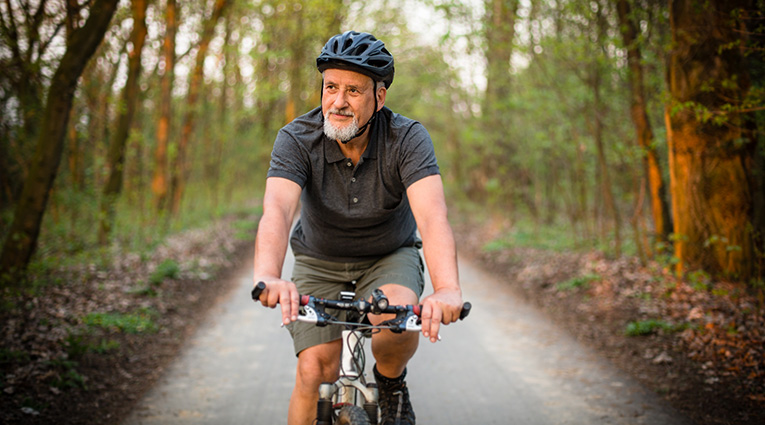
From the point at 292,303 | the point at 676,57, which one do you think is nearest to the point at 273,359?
the point at 292,303

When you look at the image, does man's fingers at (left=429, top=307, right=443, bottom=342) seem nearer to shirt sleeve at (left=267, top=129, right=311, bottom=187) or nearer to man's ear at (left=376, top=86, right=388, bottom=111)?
shirt sleeve at (left=267, top=129, right=311, bottom=187)

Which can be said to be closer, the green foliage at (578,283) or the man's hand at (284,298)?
the man's hand at (284,298)

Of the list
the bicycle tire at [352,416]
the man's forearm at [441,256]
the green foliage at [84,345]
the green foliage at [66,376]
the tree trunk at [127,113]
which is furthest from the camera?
the tree trunk at [127,113]

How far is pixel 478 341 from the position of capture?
6.49 meters

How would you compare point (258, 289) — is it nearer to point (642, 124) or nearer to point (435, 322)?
point (435, 322)

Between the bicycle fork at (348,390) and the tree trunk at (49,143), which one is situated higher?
the tree trunk at (49,143)

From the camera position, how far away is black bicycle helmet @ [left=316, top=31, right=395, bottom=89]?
286cm

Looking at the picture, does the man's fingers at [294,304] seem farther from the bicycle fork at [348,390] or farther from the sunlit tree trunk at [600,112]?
the sunlit tree trunk at [600,112]

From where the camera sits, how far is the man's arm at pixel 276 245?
7.72 feet

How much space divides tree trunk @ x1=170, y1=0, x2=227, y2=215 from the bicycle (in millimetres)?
13477

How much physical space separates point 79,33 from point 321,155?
17.0 ft

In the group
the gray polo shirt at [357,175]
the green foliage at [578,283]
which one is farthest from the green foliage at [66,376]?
the green foliage at [578,283]

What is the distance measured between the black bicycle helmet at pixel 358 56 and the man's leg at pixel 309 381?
4.37 ft

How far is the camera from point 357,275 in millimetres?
3354
